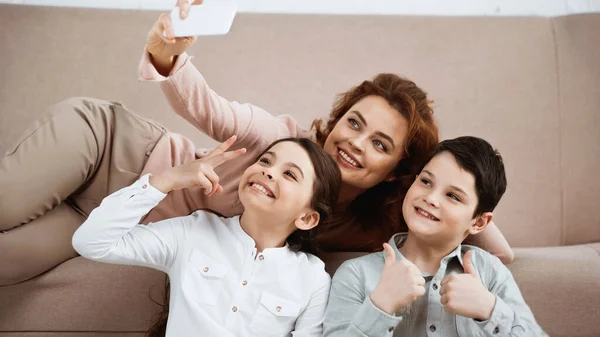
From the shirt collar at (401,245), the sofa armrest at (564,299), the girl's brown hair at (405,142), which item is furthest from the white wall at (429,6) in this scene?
the sofa armrest at (564,299)

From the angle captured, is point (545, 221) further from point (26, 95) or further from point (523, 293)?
point (26, 95)

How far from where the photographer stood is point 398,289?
3.76 feet

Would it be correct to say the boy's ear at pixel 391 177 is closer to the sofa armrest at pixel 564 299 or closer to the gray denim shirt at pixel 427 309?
the gray denim shirt at pixel 427 309

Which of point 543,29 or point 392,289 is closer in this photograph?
point 392,289

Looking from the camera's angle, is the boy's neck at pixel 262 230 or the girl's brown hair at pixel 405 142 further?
the girl's brown hair at pixel 405 142

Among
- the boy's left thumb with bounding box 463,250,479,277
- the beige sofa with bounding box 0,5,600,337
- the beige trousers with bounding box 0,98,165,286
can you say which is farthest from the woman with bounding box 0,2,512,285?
the beige sofa with bounding box 0,5,600,337

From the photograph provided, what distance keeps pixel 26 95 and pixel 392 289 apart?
1416 mm

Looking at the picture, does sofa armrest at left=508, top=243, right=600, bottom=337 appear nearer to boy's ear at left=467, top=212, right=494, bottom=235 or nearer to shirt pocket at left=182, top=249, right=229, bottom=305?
boy's ear at left=467, top=212, right=494, bottom=235

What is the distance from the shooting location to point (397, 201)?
1603 millimetres

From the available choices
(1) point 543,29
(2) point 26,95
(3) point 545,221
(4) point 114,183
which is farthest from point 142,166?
(1) point 543,29

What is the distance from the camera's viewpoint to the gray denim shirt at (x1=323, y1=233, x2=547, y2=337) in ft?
3.77

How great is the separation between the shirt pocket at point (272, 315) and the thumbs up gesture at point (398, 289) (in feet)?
0.65

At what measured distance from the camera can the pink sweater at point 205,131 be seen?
4.22ft

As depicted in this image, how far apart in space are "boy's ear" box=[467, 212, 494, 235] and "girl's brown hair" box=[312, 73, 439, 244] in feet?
0.74
